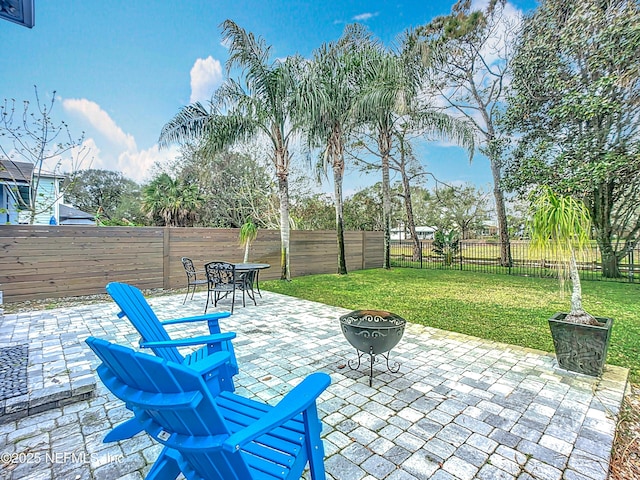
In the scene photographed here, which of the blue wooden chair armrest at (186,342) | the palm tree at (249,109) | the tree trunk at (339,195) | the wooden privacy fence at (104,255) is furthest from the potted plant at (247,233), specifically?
the blue wooden chair armrest at (186,342)

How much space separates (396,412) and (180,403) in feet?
6.16

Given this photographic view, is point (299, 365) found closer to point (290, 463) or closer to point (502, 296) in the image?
point (290, 463)

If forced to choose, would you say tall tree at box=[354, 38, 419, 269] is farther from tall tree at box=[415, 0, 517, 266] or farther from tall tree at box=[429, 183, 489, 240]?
tall tree at box=[429, 183, 489, 240]

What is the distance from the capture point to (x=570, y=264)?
10.1ft

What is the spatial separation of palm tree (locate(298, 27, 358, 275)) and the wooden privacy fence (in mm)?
2815

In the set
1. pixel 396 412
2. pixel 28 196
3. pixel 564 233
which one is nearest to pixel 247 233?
pixel 396 412

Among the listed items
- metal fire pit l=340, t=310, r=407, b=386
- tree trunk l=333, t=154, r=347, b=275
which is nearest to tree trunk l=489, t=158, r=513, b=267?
tree trunk l=333, t=154, r=347, b=275

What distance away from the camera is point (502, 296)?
278 inches

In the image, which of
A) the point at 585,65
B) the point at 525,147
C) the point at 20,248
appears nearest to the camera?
the point at 20,248

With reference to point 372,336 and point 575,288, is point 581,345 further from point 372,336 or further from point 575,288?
point 372,336

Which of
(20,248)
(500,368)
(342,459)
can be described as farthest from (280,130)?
(342,459)

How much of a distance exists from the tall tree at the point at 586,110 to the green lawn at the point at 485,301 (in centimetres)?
267

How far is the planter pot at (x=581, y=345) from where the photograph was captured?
9.26 ft

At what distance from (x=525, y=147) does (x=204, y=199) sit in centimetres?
1356
